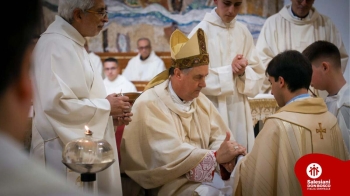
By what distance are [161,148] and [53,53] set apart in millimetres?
1013

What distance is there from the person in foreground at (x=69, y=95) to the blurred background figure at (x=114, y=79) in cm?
608

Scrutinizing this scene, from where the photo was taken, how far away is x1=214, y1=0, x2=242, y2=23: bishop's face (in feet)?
14.4

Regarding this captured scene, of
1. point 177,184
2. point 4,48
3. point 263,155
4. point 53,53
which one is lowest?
point 177,184

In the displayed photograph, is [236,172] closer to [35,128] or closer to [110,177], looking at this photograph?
[110,177]

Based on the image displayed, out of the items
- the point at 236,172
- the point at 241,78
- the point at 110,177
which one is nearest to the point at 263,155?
the point at 236,172

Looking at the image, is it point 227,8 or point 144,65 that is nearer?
point 227,8

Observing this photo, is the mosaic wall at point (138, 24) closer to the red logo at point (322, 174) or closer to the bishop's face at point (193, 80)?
the bishop's face at point (193, 80)

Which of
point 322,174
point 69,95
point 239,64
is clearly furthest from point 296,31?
point 69,95

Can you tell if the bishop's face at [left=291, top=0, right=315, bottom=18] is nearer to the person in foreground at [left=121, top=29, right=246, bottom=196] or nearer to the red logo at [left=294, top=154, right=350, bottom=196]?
the person in foreground at [left=121, top=29, right=246, bottom=196]

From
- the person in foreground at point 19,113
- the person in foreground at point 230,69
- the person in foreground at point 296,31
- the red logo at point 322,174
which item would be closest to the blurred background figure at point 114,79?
the person in foreground at point 296,31

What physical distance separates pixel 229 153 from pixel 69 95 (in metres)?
1.09

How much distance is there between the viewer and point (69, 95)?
3.19 metres

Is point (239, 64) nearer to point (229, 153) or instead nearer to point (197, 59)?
point (197, 59)

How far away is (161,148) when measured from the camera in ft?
12.1
